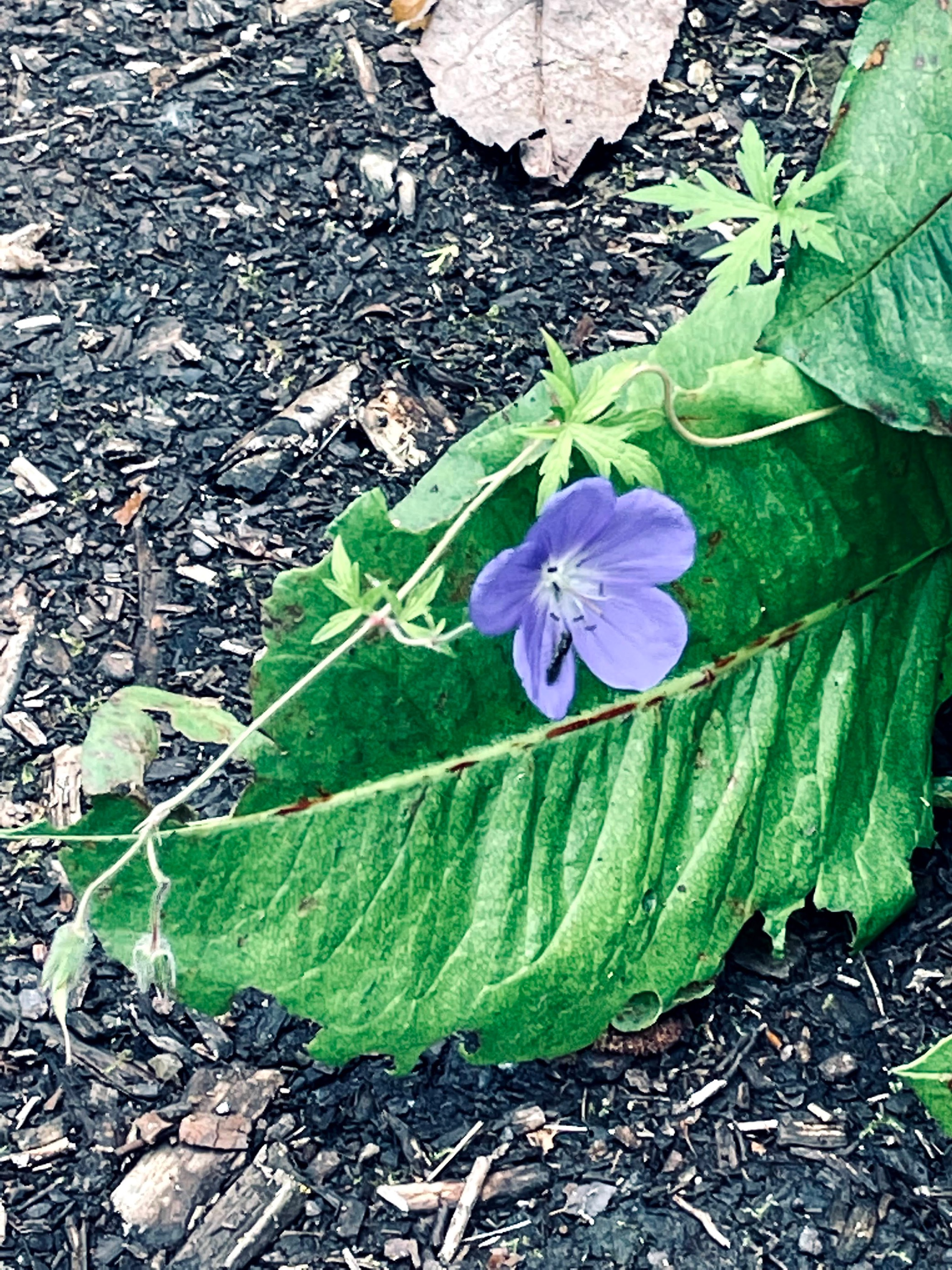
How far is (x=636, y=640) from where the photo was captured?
1708 mm

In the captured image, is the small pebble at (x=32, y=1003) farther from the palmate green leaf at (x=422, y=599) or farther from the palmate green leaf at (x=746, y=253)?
the palmate green leaf at (x=746, y=253)

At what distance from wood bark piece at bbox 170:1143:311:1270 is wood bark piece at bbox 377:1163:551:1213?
113 millimetres

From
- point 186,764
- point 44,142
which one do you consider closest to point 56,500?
point 186,764

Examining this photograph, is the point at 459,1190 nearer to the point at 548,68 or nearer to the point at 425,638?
the point at 425,638

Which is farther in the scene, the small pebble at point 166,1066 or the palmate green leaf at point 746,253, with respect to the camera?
the small pebble at point 166,1066

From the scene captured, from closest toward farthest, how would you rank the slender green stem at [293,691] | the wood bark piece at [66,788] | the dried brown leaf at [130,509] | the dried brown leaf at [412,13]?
1. the slender green stem at [293,691]
2. the wood bark piece at [66,788]
3. the dried brown leaf at [130,509]
4. the dried brown leaf at [412,13]

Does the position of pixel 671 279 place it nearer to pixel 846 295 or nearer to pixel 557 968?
pixel 846 295

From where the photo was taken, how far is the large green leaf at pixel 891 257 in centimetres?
183

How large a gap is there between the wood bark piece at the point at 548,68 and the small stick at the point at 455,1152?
59.3 inches

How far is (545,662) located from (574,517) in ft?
0.54

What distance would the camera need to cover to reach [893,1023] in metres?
1.95

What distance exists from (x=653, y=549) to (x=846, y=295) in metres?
0.45

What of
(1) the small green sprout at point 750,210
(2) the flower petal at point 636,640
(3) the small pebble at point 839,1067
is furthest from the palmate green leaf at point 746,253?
(3) the small pebble at point 839,1067

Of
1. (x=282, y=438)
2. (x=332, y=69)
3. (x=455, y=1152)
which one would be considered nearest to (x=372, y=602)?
(x=455, y=1152)
